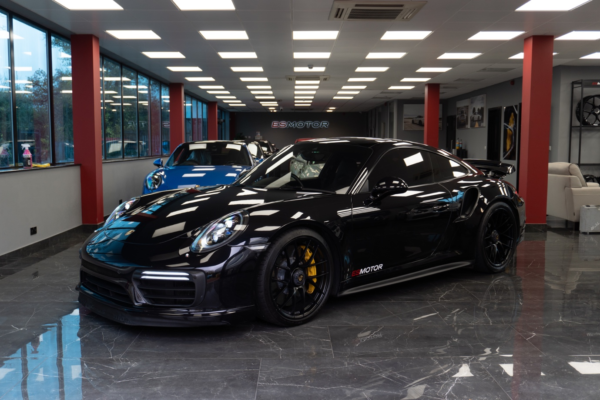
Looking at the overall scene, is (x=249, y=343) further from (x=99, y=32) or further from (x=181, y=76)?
(x=181, y=76)

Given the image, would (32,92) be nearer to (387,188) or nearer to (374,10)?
(374,10)

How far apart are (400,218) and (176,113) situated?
13.7m

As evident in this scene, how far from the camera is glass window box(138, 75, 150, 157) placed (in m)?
13.8

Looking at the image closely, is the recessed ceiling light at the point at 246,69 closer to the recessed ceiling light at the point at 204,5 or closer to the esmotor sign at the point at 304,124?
the recessed ceiling light at the point at 204,5

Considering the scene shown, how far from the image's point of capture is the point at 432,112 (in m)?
17.2

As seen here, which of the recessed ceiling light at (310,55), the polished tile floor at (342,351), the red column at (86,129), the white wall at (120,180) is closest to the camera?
the polished tile floor at (342,351)

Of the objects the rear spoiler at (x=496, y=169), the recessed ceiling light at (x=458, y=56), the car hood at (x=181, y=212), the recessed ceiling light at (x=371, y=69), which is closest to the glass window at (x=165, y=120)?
the recessed ceiling light at (x=371, y=69)

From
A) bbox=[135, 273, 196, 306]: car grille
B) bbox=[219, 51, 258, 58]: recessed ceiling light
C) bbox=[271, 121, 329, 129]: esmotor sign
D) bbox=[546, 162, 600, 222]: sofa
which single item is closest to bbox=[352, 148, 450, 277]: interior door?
bbox=[135, 273, 196, 306]: car grille

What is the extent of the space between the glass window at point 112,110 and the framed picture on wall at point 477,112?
12203mm

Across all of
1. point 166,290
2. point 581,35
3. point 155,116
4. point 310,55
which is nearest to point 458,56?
point 581,35

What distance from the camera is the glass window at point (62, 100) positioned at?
8398 millimetres

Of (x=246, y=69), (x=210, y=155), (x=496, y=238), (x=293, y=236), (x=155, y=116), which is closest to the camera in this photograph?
(x=293, y=236)

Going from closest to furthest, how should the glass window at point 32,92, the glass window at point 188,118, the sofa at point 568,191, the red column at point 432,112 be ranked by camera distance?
the glass window at point 32,92, the sofa at point 568,191, the red column at point 432,112, the glass window at point 188,118

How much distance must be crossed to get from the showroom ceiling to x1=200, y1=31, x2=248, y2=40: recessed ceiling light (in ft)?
0.23
